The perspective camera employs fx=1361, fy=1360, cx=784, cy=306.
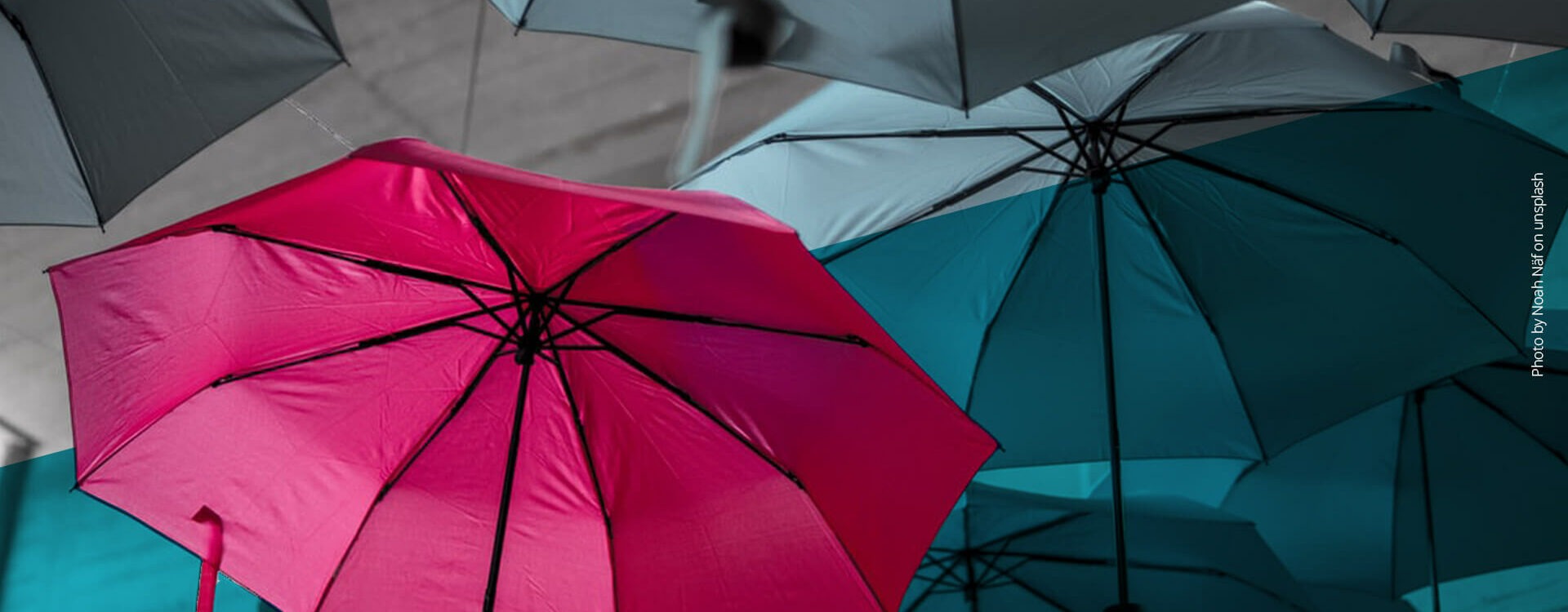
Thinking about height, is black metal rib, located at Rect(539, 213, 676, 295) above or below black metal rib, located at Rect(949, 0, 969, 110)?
below

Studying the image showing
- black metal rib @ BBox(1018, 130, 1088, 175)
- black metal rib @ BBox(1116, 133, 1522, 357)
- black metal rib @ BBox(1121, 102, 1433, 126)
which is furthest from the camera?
black metal rib @ BBox(1018, 130, 1088, 175)

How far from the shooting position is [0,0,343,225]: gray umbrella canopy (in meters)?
2.58

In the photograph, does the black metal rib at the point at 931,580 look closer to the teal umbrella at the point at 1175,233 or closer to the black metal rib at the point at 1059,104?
the teal umbrella at the point at 1175,233

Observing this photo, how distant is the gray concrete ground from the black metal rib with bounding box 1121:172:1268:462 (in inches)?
91.4

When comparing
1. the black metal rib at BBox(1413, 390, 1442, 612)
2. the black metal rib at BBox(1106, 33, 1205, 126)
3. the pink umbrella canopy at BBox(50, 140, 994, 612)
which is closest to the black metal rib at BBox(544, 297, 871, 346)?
the pink umbrella canopy at BBox(50, 140, 994, 612)

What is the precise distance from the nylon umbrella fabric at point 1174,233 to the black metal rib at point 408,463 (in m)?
1.22

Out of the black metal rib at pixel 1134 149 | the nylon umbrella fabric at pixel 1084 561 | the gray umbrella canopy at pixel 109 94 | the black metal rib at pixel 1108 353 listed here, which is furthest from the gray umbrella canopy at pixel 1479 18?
the gray umbrella canopy at pixel 109 94

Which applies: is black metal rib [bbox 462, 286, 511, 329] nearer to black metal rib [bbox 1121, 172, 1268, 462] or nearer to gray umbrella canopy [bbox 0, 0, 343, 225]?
gray umbrella canopy [bbox 0, 0, 343, 225]

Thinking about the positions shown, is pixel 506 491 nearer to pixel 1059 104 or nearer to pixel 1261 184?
pixel 1059 104

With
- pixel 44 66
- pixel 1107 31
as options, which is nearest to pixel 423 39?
pixel 44 66

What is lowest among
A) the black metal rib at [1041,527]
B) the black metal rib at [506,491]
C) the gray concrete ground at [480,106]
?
the black metal rib at [506,491]

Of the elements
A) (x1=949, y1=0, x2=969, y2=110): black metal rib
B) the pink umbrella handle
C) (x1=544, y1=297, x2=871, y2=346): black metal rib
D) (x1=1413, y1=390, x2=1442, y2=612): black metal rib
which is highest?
(x1=1413, y1=390, x2=1442, y2=612): black metal rib

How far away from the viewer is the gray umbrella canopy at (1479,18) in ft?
8.21

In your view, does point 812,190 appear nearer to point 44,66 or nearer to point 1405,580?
point 44,66
